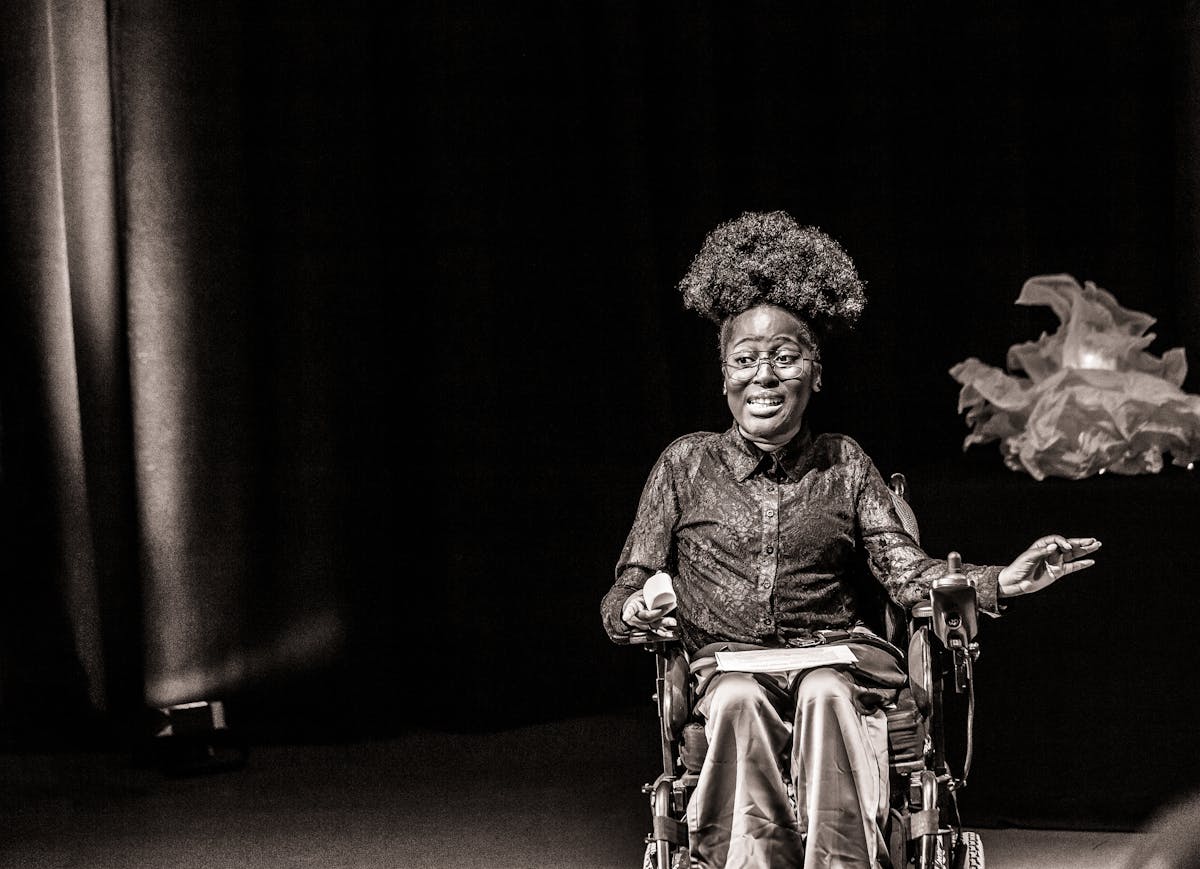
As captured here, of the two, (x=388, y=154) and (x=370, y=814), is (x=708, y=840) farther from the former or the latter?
(x=388, y=154)

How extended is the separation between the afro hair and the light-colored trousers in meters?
0.82

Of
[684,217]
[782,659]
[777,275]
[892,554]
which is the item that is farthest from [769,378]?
[684,217]

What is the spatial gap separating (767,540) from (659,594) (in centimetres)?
40

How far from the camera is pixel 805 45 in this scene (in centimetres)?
477

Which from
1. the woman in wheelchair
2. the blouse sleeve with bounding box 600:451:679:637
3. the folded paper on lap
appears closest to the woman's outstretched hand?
the woman in wheelchair

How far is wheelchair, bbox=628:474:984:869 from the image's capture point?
290 cm

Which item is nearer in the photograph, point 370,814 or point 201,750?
point 370,814

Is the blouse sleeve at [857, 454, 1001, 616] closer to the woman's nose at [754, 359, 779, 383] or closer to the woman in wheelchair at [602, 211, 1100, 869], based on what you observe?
the woman in wheelchair at [602, 211, 1100, 869]

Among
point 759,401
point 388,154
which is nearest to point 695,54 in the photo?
point 388,154

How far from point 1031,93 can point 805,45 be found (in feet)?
2.46

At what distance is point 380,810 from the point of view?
423 cm

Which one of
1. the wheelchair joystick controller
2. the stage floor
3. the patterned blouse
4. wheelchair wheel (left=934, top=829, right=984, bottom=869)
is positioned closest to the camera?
the wheelchair joystick controller

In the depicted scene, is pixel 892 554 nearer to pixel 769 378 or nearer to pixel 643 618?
pixel 769 378

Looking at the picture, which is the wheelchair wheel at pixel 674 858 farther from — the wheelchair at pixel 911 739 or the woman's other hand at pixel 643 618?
the woman's other hand at pixel 643 618
